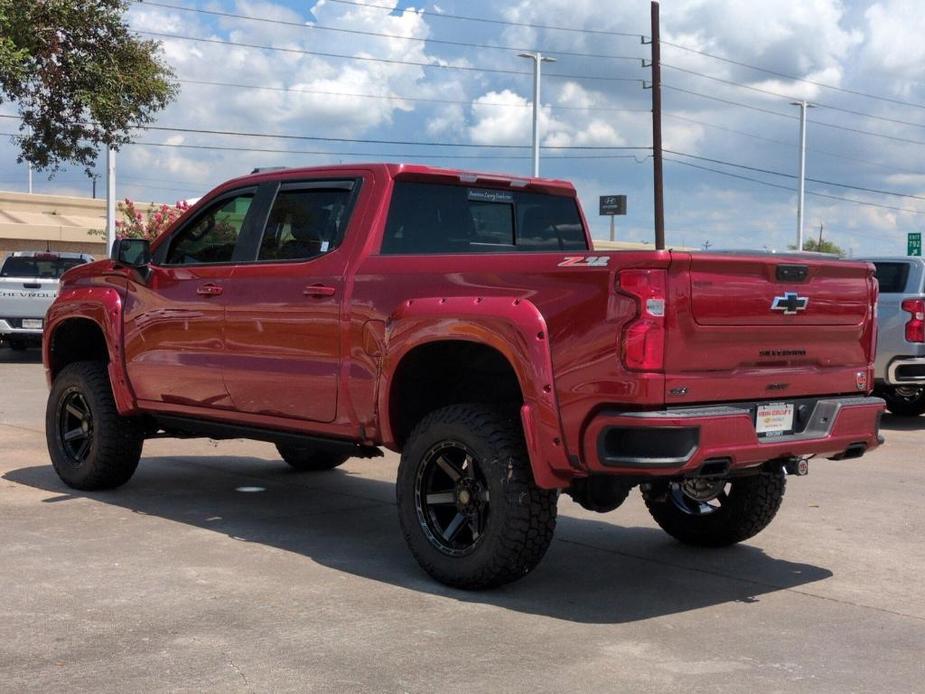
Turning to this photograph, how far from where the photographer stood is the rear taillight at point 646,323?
16.6ft

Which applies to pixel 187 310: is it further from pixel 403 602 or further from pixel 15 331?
pixel 15 331

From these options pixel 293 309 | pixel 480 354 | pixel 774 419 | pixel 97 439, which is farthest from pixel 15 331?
pixel 774 419

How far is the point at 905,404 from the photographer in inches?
565

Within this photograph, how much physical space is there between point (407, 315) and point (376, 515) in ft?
7.05

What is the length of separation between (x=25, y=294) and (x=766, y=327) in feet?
59.9

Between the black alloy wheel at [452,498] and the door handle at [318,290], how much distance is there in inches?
44.8

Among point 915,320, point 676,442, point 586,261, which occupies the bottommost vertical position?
point 676,442

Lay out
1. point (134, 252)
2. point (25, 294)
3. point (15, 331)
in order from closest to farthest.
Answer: point (134, 252)
point (25, 294)
point (15, 331)

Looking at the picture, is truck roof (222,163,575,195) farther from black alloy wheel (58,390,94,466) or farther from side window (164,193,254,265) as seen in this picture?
black alloy wheel (58,390,94,466)

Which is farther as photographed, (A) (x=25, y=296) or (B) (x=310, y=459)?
(A) (x=25, y=296)

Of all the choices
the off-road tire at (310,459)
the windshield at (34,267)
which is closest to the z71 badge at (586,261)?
the off-road tire at (310,459)

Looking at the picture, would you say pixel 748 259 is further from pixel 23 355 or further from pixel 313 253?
pixel 23 355

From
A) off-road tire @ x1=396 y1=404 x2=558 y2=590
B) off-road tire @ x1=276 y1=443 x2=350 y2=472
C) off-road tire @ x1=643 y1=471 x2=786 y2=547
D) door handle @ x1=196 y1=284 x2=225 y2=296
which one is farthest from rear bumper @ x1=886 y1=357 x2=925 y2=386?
off-road tire @ x1=396 y1=404 x2=558 y2=590

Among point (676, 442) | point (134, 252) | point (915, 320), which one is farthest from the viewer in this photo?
point (915, 320)
